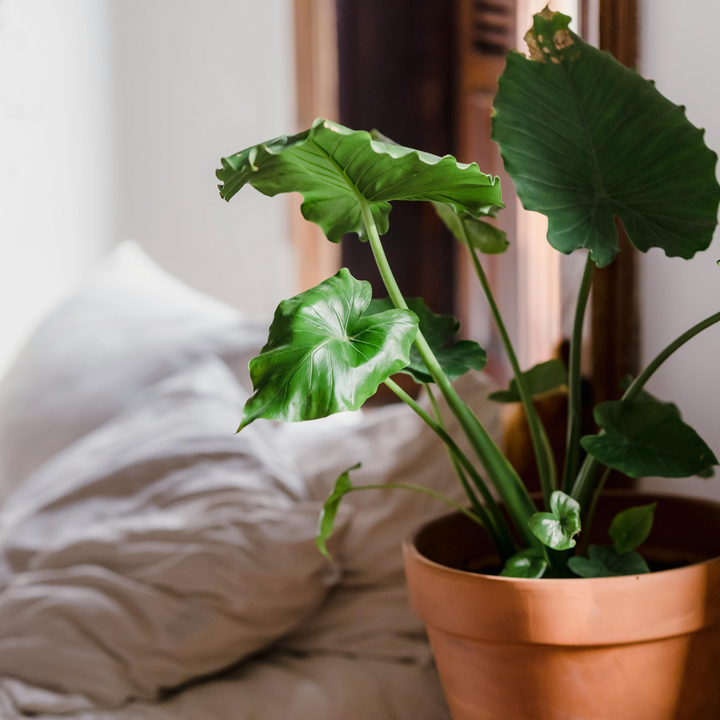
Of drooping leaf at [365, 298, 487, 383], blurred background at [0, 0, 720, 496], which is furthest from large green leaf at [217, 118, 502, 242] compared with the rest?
blurred background at [0, 0, 720, 496]

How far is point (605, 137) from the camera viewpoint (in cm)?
56

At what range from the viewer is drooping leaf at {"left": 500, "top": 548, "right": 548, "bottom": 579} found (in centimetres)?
54

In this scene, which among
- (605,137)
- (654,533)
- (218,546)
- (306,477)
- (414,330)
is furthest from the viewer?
(306,477)

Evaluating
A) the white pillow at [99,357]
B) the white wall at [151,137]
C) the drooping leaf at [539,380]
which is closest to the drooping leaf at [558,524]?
the drooping leaf at [539,380]

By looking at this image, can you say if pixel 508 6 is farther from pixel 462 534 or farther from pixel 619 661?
pixel 619 661

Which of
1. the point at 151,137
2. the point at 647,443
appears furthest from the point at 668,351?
the point at 151,137

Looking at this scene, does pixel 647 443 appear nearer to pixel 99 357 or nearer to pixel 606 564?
pixel 606 564

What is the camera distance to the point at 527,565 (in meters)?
0.55

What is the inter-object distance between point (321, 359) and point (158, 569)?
52cm

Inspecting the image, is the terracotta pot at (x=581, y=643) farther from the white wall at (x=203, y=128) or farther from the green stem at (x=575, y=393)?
the white wall at (x=203, y=128)

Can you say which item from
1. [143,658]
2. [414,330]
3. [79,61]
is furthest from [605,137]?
[79,61]

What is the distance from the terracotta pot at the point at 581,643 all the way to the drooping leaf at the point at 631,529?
0.18 feet

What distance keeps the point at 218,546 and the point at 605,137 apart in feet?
1.92

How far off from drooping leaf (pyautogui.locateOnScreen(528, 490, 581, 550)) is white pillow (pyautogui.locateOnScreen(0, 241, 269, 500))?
28.0 inches
